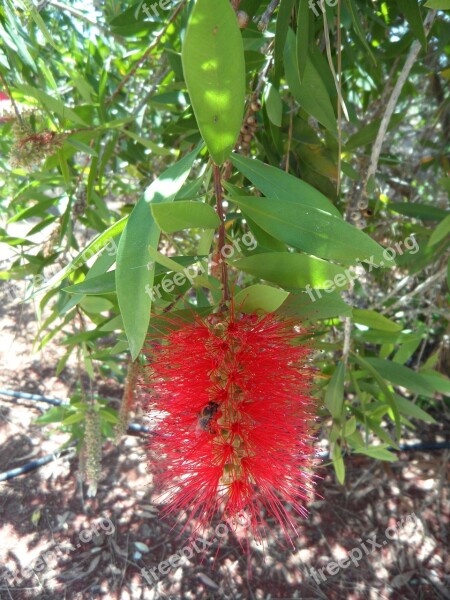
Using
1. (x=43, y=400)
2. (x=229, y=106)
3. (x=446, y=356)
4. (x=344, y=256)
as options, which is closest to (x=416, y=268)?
(x=344, y=256)

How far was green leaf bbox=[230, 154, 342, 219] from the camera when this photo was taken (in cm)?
60

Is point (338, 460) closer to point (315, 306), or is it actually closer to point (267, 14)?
point (315, 306)

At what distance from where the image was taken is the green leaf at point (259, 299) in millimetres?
552

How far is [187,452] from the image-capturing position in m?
0.73

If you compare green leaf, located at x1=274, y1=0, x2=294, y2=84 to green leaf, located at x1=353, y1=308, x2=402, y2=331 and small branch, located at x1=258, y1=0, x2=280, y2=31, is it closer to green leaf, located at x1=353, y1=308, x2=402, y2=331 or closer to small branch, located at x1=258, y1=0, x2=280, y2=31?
small branch, located at x1=258, y1=0, x2=280, y2=31

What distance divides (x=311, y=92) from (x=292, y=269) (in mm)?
420

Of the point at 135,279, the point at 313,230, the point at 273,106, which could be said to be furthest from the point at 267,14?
the point at 135,279

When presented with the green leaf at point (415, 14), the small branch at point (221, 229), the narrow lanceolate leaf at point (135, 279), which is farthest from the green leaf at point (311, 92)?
the narrow lanceolate leaf at point (135, 279)

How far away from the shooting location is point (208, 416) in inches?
25.6

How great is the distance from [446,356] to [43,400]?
2101 millimetres

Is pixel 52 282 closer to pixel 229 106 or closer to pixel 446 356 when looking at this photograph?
pixel 229 106

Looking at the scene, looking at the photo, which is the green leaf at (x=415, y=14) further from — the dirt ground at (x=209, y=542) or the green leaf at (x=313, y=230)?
the dirt ground at (x=209, y=542)

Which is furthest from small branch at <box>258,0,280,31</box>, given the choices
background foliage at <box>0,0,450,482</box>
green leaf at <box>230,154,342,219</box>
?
green leaf at <box>230,154,342,219</box>

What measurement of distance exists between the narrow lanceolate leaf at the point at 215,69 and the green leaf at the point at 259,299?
0.56 ft
